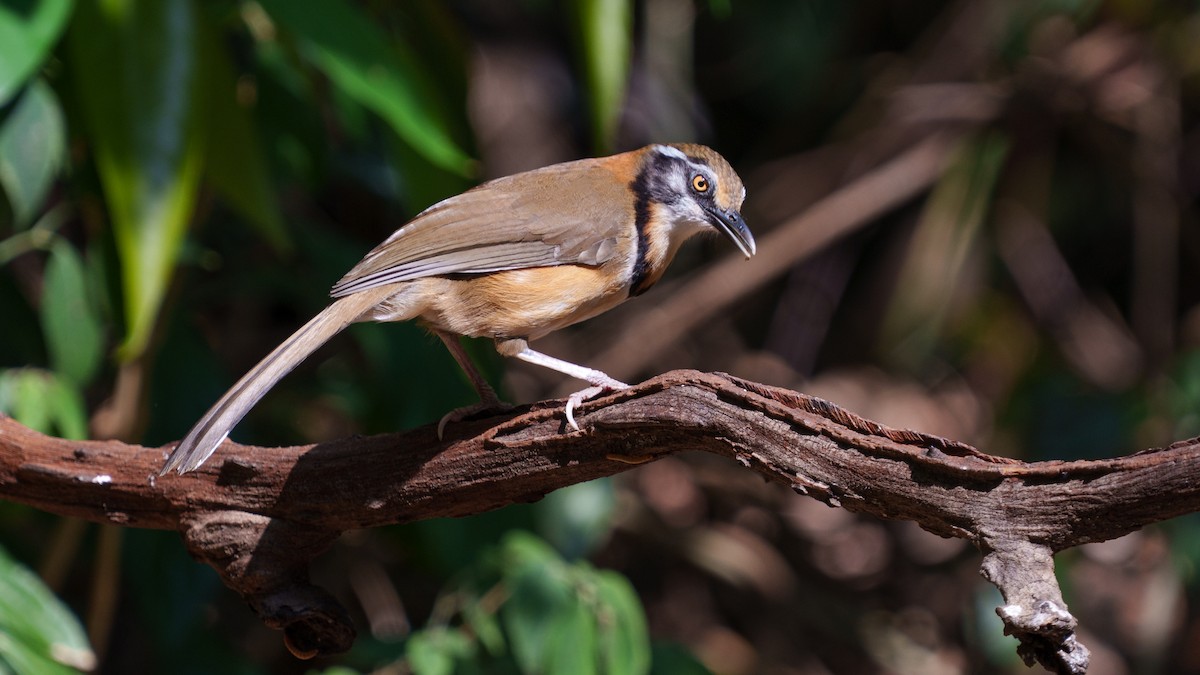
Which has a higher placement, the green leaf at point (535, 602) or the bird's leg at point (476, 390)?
the bird's leg at point (476, 390)

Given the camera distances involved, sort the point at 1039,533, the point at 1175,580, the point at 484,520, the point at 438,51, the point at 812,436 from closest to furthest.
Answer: the point at 1039,533, the point at 812,436, the point at 484,520, the point at 438,51, the point at 1175,580

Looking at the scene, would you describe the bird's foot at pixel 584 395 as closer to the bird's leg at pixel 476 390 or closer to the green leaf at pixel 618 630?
the bird's leg at pixel 476 390

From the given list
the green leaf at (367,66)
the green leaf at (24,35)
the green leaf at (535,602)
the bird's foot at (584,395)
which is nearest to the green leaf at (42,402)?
the green leaf at (24,35)

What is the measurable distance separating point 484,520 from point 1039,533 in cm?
266

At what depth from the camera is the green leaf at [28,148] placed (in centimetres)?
394

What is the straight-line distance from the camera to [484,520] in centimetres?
476

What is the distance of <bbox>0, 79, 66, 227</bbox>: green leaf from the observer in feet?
12.9

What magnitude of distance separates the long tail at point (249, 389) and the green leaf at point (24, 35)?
3.65 ft

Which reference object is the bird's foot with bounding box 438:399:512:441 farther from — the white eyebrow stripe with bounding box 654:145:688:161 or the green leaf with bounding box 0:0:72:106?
the green leaf with bounding box 0:0:72:106

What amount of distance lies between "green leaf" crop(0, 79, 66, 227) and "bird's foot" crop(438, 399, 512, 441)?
163 centimetres

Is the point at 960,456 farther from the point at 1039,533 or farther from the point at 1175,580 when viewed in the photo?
the point at 1175,580

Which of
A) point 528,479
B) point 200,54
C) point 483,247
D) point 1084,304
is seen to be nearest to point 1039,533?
point 528,479

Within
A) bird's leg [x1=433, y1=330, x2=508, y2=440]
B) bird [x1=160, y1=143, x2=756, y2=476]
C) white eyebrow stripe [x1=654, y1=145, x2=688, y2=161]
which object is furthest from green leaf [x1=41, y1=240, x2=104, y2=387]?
white eyebrow stripe [x1=654, y1=145, x2=688, y2=161]

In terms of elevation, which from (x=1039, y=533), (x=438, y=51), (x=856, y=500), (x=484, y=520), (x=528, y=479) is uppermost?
(x=438, y=51)
